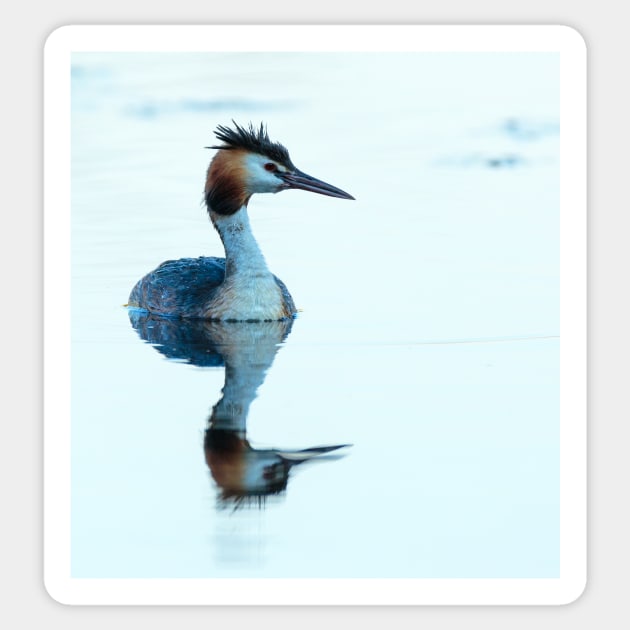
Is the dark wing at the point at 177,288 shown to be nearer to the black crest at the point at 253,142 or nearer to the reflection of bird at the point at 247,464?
the black crest at the point at 253,142

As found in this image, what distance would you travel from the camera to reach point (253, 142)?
8.24m

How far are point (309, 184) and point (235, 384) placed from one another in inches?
55.6

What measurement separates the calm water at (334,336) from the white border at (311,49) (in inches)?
3.3

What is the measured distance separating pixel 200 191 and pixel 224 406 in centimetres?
183

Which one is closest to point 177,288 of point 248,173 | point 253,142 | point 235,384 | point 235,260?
point 235,260

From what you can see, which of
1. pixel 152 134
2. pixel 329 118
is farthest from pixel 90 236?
pixel 329 118

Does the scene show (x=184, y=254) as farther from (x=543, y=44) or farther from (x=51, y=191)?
(x=543, y=44)

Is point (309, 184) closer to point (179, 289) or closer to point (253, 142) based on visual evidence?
point (253, 142)

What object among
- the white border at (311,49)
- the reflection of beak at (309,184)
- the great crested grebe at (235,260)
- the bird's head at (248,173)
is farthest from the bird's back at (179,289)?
the white border at (311,49)

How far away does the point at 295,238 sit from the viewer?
29.0 feet

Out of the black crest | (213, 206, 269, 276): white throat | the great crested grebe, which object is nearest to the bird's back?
the great crested grebe

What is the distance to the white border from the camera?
6.64m

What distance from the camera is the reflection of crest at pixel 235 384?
651cm

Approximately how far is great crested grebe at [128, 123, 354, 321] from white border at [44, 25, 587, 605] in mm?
1308
